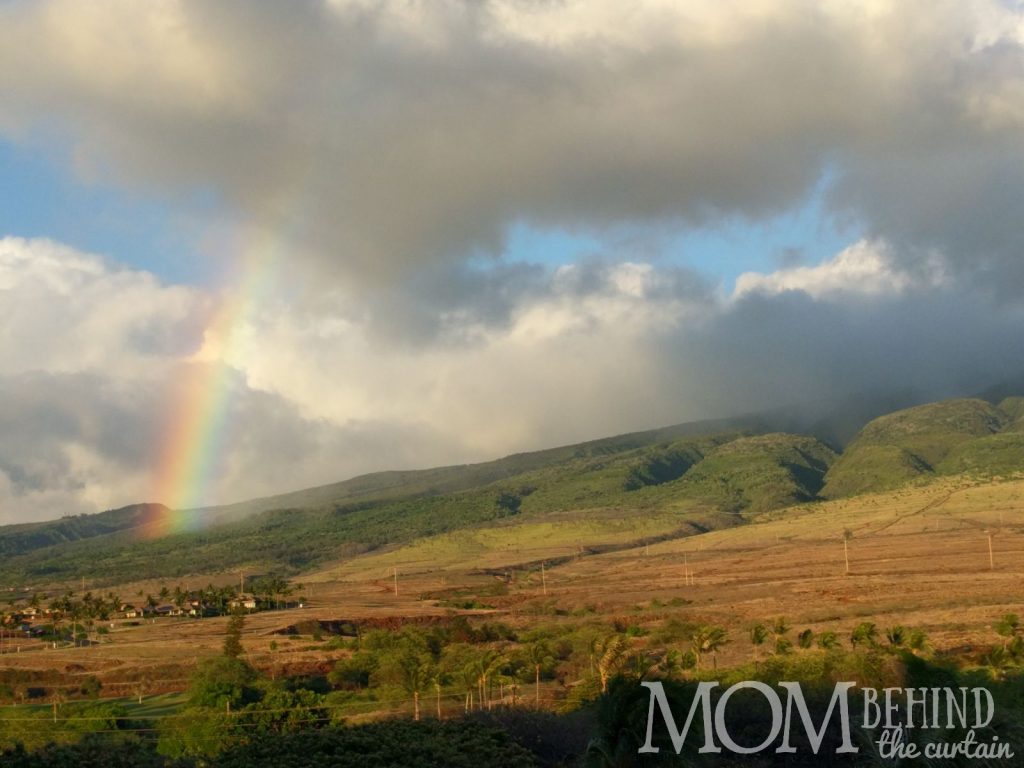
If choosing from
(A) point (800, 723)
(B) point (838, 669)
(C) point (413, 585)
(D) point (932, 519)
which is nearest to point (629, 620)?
(B) point (838, 669)

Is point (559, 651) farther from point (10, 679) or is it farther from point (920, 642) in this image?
point (10, 679)

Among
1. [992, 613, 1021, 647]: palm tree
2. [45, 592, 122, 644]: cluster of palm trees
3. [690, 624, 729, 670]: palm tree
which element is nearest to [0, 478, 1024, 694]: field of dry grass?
[992, 613, 1021, 647]: palm tree

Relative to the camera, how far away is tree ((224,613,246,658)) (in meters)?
88.2

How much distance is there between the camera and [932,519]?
191 m

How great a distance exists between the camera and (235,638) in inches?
3799

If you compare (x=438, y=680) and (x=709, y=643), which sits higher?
(x=709, y=643)

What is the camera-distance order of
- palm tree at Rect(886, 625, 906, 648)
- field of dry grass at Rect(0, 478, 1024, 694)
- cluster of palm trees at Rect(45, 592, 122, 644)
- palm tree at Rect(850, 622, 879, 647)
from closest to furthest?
1. palm tree at Rect(886, 625, 906, 648)
2. palm tree at Rect(850, 622, 879, 647)
3. field of dry grass at Rect(0, 478, 1024, 694)
4. cluster of palm trees at Rect(45, 592, 122, 644)

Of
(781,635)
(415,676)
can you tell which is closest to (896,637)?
(781,635)

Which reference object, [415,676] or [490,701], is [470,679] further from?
[415,676]

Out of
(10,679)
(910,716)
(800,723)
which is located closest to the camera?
(910,716)

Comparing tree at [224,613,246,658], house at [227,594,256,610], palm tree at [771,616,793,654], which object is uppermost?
house at [227,594,256,610]

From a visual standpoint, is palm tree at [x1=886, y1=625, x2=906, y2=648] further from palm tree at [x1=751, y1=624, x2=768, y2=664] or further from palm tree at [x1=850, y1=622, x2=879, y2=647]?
palm tree at [x1=751, y1=624, x2=768, y2=664]

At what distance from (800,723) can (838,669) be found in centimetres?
891

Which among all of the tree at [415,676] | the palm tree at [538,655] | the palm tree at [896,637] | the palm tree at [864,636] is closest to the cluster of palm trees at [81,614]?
the tree at [415,676]
